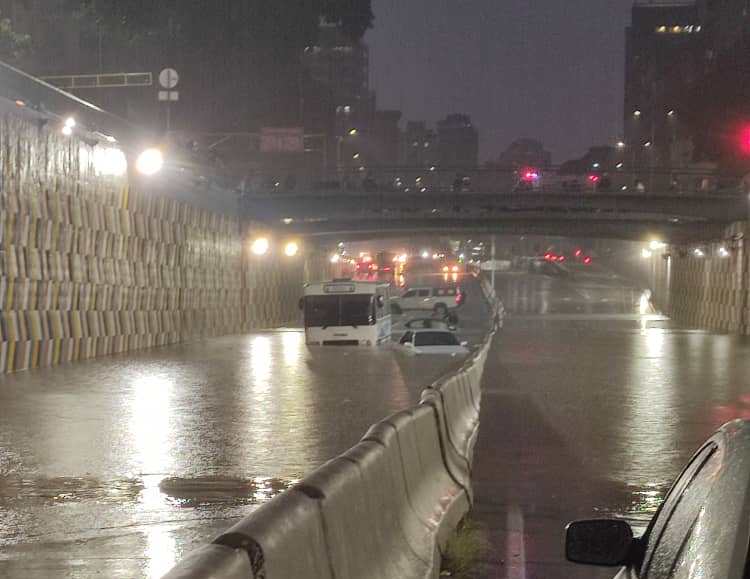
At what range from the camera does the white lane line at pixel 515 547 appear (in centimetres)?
897

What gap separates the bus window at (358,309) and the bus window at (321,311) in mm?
349

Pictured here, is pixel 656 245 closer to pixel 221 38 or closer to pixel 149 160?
pixel 221 38

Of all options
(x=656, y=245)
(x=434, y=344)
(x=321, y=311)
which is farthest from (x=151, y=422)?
(x=656, y=245)

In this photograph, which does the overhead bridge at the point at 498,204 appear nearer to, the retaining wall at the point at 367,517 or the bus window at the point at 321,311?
the bus window at the point at 321,311

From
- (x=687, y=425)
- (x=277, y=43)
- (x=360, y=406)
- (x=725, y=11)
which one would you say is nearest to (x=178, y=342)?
(x=360, y=406)

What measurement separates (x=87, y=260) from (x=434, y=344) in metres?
10.9

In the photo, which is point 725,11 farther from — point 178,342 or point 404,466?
point 404,466

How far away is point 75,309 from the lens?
33.2 m

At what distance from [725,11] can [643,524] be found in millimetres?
112553

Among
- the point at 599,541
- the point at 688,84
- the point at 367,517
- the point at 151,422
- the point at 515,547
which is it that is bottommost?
the point at 151,422

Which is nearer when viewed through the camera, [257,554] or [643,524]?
[257,554]

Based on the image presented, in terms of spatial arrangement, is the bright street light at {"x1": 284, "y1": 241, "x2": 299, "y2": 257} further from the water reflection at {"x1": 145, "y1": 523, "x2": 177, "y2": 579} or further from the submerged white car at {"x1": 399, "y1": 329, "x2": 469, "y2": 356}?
the water reflection at {"x1": 145, "y1": 523, "x2": 177, "y2": 579}

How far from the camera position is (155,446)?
1634 centimetres

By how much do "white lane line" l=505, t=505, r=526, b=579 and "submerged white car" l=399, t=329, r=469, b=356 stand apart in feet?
84.7
